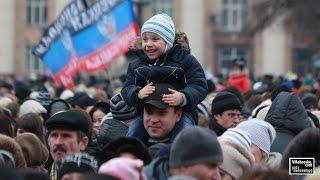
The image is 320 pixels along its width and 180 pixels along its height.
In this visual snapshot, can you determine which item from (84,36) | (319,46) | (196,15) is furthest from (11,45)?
(84,36)

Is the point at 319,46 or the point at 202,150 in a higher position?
the point at 202,150

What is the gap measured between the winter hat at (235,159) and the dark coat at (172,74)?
60cm

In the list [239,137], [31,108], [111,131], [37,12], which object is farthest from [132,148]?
[37,12]

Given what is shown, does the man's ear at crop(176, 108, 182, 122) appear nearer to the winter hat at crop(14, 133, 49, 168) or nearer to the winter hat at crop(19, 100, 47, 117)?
the winter hat at crop(14, 133, 49, 168)

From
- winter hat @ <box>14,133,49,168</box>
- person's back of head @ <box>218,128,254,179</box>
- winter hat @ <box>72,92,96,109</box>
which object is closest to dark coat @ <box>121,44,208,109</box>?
person's back of head @ <box>218,128,254,179</box>

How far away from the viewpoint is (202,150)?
7.02 meters

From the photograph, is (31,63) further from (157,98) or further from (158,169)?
(158,169)

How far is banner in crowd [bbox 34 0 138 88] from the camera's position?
2000 centimetres

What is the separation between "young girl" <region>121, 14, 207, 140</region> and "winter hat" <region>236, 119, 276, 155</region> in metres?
0.37

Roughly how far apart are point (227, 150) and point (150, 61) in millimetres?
1013

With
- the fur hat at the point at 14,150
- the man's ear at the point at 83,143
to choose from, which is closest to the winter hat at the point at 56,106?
the man's ear at the point at 83,143

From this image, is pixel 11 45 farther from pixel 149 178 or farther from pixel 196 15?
pixel 149 178

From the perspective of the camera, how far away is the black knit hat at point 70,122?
8.64 meters

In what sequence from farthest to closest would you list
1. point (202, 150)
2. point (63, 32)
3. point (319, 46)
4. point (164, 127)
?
point (319, 46) < point (63, 32) < point (164, 127) < point (202, 150)
